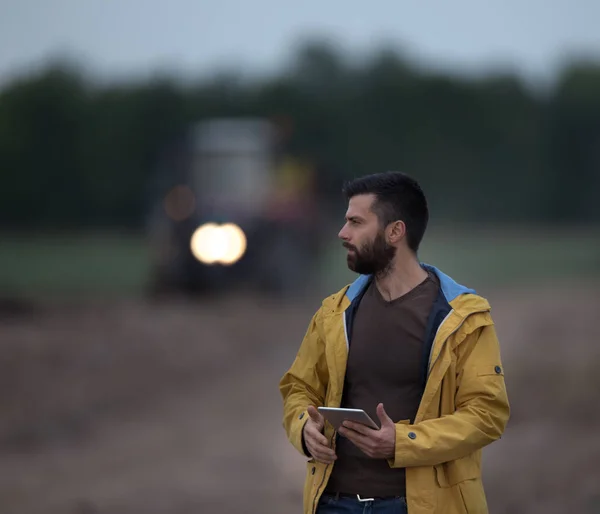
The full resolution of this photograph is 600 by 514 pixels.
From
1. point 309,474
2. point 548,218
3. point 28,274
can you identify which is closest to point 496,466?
point 309,474

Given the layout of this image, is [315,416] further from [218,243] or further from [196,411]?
[218,243]

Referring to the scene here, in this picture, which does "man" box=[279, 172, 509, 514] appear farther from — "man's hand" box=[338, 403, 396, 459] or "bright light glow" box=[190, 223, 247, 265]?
"bright light glow" box=[190, 223, 247, 265]

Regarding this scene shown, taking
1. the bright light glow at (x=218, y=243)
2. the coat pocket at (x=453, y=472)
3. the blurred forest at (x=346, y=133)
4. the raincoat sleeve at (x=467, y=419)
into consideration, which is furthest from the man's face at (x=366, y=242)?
the blurred forest at (x=346, y=133)

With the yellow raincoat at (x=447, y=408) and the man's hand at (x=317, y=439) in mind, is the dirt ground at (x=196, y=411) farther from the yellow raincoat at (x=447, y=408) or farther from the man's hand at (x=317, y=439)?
the man's hand at (x=317, y=439)

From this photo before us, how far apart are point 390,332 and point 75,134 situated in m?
41.6

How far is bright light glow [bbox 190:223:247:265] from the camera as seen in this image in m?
18.2

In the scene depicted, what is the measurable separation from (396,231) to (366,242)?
105mm

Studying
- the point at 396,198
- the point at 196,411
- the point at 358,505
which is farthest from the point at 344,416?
the point at 196,411

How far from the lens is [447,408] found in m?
3.36

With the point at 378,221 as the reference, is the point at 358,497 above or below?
below

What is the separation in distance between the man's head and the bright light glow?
48.1ft

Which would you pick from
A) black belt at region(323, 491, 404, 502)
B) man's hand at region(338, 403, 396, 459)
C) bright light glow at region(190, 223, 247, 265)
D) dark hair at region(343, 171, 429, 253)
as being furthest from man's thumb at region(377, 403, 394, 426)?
bright light glow at region(190, 223, 247, 265)

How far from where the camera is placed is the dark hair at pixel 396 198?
3.46 meters

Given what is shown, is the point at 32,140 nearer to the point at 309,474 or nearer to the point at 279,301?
the point at 279,301
